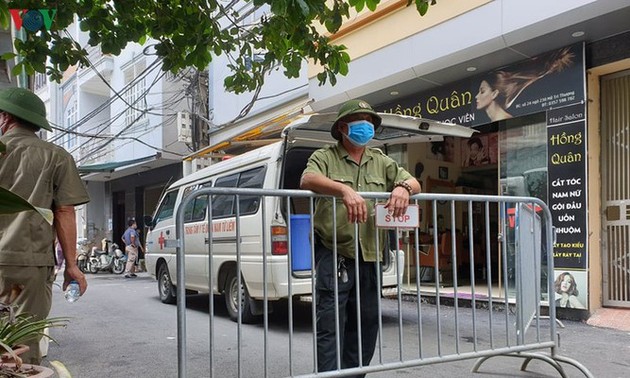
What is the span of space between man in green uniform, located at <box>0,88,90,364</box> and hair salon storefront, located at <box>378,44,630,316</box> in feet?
12.8

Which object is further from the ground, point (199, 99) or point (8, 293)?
point (199, 99)

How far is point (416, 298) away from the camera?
12.3 feet

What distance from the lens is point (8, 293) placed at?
258 centimetres

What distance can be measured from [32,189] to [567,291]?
20.1 ft

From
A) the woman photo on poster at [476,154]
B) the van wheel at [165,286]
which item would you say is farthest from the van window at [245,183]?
the woman photo on poster at [476,154]

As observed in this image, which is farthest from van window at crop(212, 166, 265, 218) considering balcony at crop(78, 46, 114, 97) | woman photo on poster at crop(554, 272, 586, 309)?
balcony at crop(78, 46, 114, 97)

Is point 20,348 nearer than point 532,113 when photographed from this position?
Yes

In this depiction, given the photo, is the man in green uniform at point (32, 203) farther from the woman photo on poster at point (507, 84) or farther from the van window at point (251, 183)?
the woman photo on poster at point (507, 84)

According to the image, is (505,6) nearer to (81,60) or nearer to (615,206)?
(615,206)

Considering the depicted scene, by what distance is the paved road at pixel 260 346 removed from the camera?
4.43m

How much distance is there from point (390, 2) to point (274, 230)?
16.5ft

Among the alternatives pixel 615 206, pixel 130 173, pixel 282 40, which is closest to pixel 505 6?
pixel 615 206

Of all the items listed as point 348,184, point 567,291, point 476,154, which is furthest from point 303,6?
point 476,154

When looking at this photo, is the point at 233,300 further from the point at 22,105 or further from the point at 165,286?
the point at 22,105
